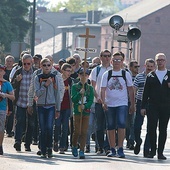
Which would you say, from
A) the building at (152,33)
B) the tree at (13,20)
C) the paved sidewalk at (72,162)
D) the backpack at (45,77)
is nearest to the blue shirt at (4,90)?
the backpack at (45,77)

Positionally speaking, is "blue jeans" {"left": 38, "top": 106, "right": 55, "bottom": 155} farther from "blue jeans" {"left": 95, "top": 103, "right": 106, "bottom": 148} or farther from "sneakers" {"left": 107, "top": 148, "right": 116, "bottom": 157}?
"blue jeans" {"left": 95, "top": 103, "right": 106, "bottom": 148}

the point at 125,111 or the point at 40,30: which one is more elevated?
the point at 40,30

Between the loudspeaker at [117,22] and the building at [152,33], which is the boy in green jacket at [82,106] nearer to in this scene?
the loudspeaker at [117,22]

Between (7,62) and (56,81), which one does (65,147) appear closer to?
(56,81)

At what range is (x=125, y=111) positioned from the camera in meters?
18.0

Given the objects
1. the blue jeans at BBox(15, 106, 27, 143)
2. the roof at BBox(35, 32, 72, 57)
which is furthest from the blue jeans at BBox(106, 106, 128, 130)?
the roof at BBox(35, 32, 72, 57)

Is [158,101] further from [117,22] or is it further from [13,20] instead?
[13,20]

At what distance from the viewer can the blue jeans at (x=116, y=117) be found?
17953 mm

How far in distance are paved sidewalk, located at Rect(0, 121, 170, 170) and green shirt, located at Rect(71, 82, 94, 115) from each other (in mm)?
951

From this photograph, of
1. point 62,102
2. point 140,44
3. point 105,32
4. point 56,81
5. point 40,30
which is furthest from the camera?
point 40,30

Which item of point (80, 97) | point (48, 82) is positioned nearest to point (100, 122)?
point (80, 97)

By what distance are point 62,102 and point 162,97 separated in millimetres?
2284

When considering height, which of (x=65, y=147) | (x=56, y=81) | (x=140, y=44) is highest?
(x=140, y=44)

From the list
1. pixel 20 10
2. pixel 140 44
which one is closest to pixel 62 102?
pixel 20 10
